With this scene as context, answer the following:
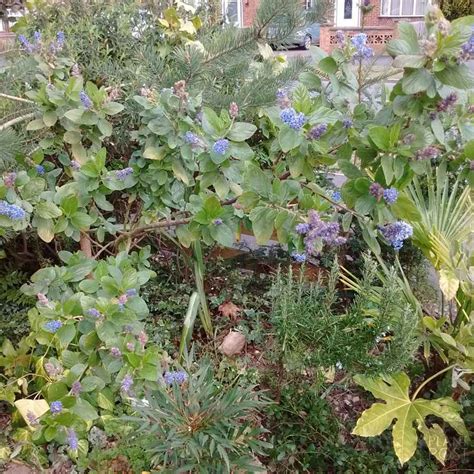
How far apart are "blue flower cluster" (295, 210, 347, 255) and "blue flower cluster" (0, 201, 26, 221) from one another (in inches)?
31.6

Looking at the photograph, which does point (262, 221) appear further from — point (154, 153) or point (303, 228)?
point (154, 153)

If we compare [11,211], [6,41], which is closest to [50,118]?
[11,211]

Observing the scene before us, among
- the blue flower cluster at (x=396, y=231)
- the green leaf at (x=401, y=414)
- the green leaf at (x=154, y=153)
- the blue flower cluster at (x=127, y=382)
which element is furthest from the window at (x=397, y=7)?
the blue flower cluster at (x=127, y=382)

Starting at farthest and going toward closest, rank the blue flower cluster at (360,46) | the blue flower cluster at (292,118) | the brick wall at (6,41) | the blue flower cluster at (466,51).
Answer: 1. the brick wall at (6,41)
2. the blue flower cluster at (360,46)
3. the blue flower cluster at (292,118)
4. the blue flower cluster at (466,51)

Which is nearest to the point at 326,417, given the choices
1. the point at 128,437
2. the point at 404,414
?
the point at 404,414

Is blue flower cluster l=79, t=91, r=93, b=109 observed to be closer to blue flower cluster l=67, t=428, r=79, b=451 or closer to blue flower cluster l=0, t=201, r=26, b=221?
blue flower cluster l=0, t=201, r=26, b=221

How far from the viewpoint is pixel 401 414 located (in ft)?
5.85

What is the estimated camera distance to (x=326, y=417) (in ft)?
6.23

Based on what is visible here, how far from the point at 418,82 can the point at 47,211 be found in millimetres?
1148

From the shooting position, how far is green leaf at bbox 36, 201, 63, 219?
5.27 ft

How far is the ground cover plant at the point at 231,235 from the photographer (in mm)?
1356

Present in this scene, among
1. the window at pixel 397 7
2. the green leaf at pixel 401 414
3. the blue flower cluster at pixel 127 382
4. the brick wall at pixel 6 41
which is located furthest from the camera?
the window at pixel 397 7

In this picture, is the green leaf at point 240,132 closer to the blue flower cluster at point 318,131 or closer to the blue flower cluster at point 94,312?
the blue flower cluster at point 318,131

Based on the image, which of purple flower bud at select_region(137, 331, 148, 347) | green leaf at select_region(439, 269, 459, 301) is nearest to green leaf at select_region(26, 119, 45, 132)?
purple flower bud at select_region(137, 331, 148, 347)
